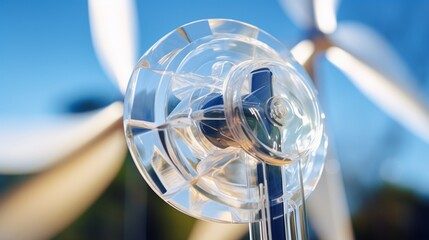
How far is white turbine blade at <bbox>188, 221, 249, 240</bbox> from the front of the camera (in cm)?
171

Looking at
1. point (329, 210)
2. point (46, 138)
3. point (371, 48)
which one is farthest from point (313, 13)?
point (46, 138)

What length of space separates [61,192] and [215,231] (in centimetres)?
49

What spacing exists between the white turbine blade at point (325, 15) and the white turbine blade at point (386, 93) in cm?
7

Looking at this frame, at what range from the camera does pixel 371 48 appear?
1.93 metres

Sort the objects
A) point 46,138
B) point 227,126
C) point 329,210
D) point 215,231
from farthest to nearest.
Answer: point 329,210
point 215,231
point 46,138
point 227,126

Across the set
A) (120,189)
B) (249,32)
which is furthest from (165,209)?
(249,32)

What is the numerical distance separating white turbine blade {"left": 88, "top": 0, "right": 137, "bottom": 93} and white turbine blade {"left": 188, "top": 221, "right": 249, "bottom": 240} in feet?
1.56

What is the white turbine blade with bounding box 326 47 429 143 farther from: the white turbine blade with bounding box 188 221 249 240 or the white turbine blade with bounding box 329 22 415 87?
the white turbine blade with bounding box 188 221 249 240

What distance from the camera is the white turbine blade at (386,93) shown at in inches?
75.0

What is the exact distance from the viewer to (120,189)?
1592mm

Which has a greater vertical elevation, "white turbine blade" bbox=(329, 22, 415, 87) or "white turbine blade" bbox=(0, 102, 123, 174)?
"white turbine blade" bbox=(329, 22, 415, 87)

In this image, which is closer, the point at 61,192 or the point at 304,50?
the point at 61,192

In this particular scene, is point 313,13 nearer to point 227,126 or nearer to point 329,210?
point 329,210

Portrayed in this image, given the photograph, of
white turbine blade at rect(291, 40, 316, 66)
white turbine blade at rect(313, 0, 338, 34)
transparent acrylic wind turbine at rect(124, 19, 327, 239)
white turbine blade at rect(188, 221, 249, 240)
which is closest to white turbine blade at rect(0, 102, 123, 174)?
white turbine blade at rect(188, 221, 249, 240)
